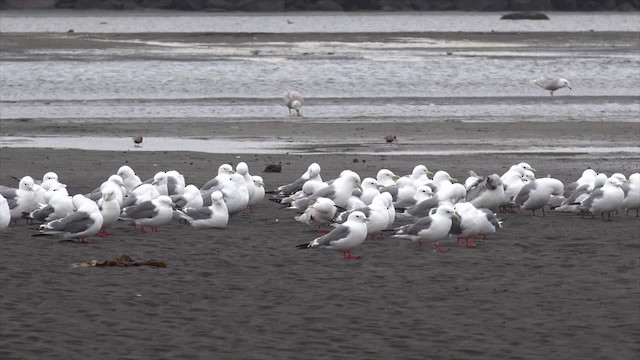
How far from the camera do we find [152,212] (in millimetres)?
15625

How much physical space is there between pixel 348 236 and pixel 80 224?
2974mm

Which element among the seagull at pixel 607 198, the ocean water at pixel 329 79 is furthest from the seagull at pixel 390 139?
the seagull at pixel 607 198

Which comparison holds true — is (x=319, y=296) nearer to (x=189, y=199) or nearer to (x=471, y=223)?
(x=471, y=223)

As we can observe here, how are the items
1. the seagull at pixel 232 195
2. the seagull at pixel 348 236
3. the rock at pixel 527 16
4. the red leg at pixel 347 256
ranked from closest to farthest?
the seagull at pixel 348 236 → the red leg at pixel 347 256 → the seagull at pixel 232 195 → the rock at pixel 527 16

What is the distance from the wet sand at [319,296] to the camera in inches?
404

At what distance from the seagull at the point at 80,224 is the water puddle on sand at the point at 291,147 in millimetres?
10460

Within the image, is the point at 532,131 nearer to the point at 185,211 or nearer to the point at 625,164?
the point at 625,164

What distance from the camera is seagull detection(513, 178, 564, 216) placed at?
17062 millimetres

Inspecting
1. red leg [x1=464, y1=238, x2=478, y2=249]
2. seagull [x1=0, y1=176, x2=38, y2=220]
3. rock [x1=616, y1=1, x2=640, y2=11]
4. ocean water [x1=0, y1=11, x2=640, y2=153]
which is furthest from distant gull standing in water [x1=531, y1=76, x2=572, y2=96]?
rock [x1=616, y1=1, x2=640, y2=11]

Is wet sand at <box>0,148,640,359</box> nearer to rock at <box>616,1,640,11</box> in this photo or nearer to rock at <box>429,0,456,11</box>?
rock at <box>429,0,456,11</box>

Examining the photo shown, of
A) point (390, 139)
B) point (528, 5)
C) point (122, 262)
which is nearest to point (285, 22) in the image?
point (528, 5)

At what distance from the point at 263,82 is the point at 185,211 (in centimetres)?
2601

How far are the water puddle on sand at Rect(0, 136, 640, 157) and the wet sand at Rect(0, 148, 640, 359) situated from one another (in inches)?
320

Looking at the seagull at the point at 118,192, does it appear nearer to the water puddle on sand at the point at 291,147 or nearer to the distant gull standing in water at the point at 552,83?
the water puddle on sand at the point at 291,147
